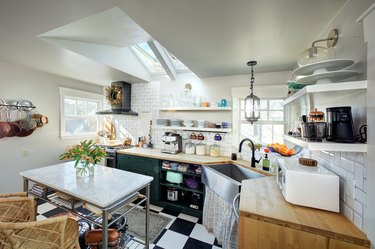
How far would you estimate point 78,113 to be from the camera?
3.46 m

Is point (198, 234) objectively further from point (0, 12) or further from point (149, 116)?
point (0, 12)

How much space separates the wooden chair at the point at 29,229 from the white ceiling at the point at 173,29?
156cm

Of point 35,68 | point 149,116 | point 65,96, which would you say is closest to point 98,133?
point 65,96

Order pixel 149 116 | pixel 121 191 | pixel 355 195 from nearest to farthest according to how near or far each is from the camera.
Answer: pixel 355 195 → pixel 121 191 → pixel 149 116

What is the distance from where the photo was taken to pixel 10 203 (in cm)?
132

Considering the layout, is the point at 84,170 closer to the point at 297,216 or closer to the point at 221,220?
the point at 221,220

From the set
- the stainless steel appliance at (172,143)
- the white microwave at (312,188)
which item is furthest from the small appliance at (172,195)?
the white microwave at (312,188)

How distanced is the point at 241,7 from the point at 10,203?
2443mm

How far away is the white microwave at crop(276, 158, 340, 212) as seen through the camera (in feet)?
3.25

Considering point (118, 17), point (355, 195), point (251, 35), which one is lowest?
point (355, 195)

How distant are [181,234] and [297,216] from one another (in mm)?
1542

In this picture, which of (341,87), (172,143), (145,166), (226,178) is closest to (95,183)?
(145,166)

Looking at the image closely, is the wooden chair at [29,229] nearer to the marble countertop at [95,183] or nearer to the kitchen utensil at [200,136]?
the marble countertop at [95,183]

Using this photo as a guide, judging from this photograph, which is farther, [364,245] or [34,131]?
[34,131]
